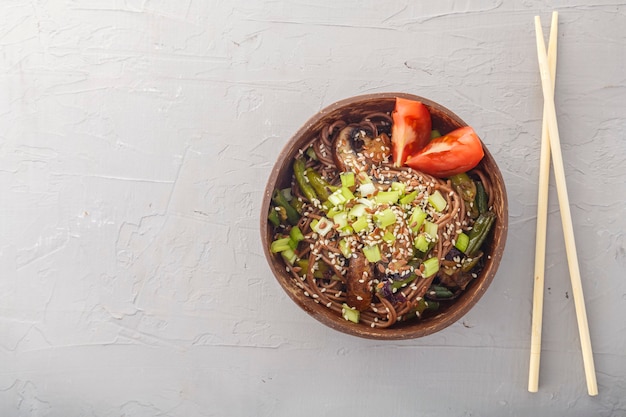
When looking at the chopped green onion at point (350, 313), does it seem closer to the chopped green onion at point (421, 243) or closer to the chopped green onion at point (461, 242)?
the chopped green onion at point (421, 243)

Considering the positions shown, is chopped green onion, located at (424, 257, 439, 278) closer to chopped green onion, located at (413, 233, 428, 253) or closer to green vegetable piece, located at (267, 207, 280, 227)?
chopped green onion, located at (413, 233, 428, 253)

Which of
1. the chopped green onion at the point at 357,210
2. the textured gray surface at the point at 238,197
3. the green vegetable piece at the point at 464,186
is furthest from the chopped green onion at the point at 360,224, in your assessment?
the textured gray surface at the point at 238,197

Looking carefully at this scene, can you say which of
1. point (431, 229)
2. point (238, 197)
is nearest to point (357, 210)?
point (431, 229)

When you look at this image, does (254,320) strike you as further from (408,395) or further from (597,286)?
(597,286)

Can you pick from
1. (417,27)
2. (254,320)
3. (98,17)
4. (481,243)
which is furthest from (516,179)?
(98,17)

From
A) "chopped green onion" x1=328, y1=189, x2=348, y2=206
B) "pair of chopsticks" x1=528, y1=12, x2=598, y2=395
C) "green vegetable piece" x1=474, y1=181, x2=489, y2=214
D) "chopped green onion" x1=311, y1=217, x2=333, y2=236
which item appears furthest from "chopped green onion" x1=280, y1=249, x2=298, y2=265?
"pair of chopsticks" x1=528, y1=12, x2=598, y2=395

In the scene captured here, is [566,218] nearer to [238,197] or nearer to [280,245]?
[280,245]

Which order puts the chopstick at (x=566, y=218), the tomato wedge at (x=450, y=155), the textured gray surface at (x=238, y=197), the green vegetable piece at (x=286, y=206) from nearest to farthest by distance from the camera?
the tomato wedge at (x=450, y=155)
the green vegetable piece at (x=286, y=206)
the chopstick at (x=566, y=218)
the textured gray surface at (x=238, y=197)
